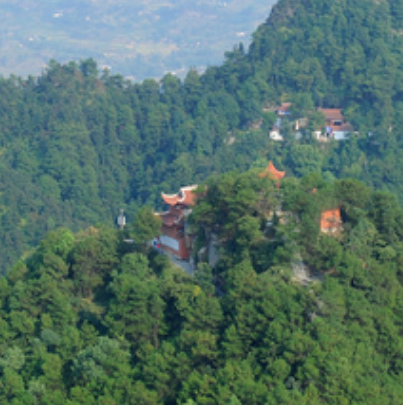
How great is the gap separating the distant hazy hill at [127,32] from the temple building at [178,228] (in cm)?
11986

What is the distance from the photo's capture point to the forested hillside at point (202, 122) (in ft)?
184

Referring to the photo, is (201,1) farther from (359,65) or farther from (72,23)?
(359,65)

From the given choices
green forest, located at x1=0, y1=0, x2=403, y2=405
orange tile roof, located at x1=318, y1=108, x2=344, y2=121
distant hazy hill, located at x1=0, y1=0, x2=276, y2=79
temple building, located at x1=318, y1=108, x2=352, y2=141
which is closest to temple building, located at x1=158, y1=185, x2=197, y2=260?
green forest, located at x1=0, y1=0, x2=403, y2=405

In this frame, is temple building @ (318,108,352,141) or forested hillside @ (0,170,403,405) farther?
temple building @ (318,108,352,141)

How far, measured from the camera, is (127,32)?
17475 cm

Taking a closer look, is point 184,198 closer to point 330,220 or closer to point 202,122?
point 330,220

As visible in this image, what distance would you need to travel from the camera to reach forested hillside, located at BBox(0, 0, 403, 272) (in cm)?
5616

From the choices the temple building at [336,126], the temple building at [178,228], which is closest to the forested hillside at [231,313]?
the temple building at [178,228]

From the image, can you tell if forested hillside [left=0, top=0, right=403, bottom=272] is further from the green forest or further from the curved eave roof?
the green forest

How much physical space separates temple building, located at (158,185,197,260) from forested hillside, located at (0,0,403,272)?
2199 cm

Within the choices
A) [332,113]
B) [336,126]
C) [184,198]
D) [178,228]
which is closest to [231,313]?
[178,228]

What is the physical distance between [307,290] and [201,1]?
162154 millimetres

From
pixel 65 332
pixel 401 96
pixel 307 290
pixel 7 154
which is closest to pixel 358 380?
pixel 307 290

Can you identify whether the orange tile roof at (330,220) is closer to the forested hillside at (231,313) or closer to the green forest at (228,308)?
the green forest at (228,308)
